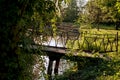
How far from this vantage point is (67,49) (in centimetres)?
2145

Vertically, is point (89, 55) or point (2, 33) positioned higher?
point (2, 33)

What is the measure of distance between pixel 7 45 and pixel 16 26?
27 cm

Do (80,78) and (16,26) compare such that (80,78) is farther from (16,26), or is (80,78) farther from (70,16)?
(70,16)

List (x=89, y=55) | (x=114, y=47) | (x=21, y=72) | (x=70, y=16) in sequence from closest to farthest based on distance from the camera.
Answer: (x=21, y=72) → (x=89, y=55) → (x=114, y=47) → (x=70, y=16)

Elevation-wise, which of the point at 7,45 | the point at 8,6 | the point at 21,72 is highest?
the point at 8,6

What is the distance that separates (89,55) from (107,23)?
4096 centimetres

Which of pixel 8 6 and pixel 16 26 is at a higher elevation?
pixel 8 6

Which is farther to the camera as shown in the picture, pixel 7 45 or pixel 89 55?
pixel 89 55

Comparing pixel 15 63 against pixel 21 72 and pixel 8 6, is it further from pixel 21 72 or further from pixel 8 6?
pixel 8 6

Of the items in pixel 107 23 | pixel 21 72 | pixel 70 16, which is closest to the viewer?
pixel 21 72

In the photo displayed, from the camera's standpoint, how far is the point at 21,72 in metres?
4.05

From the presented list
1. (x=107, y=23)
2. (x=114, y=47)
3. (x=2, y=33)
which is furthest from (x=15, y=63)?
(x=107, y=23)

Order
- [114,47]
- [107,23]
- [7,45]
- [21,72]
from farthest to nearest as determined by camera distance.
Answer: [107,23]
[114,47]
[21,72]
[7,45]

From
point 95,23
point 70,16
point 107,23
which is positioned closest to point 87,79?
point 95,23
